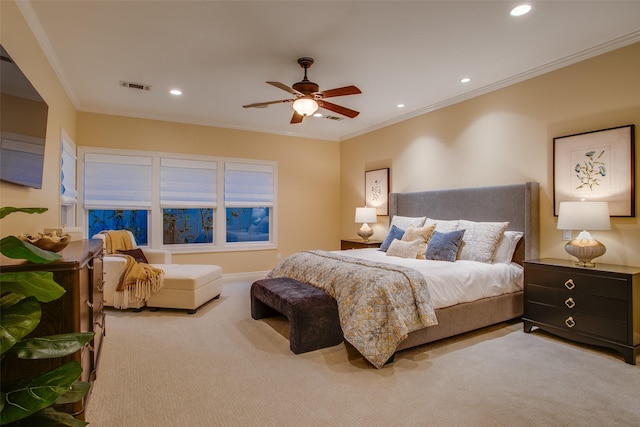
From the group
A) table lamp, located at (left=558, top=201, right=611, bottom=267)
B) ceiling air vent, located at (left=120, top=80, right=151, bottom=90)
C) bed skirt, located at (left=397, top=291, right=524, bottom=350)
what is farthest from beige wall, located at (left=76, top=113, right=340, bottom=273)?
table lamp, located at (left=558, top=201, right=611, bottom=267)

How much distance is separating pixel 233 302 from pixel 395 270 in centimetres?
248

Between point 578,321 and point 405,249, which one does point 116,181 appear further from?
point 578,321

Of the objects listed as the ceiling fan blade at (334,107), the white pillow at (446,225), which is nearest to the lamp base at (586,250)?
the white pillow at (446,225)

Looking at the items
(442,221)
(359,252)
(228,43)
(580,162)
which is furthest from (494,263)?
(228,43)

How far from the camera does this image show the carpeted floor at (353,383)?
6.79ft

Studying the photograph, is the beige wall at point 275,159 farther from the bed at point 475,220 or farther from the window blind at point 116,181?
the bed at point 475,220

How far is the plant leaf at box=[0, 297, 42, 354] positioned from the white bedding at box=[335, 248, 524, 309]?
2736 mm

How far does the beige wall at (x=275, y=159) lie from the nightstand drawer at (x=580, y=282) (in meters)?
4.18

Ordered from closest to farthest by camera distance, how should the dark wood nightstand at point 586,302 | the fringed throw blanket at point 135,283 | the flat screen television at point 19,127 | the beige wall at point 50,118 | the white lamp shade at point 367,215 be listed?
the flat screen television at point 19,127, the beige wall at point 50,118, the dark wood nightstand at point 586,302, the fringed throw blanket at point 135,283, the white lamp shade at point 367,215

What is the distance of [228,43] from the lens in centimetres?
328

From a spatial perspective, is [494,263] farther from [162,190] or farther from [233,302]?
[162,190]

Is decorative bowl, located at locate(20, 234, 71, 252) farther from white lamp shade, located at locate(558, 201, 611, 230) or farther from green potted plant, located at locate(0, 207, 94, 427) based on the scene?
white lamp shade, located at locate(558, 201, 611, 230)

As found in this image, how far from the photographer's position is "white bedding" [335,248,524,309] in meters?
3.17

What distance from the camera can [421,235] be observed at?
4.42 metres
